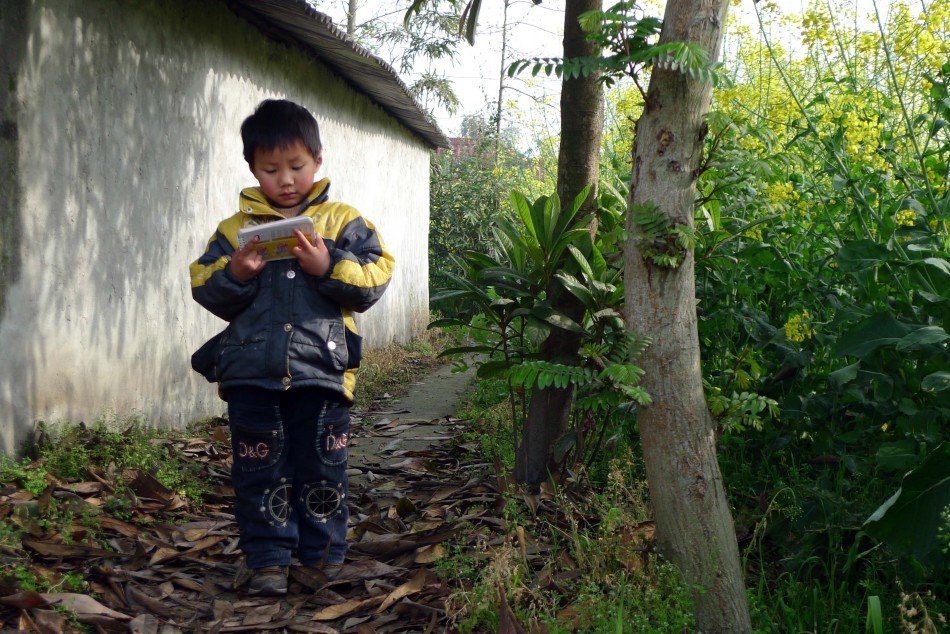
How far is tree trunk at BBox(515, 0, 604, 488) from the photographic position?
3.58 metres

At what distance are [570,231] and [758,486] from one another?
1280 millimetres

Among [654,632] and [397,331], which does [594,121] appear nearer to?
[654,632]

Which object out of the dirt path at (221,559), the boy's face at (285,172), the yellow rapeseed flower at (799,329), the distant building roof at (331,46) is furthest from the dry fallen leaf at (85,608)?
the distant building roof at (331,46)

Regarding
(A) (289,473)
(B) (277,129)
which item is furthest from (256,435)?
(B) (277,129)

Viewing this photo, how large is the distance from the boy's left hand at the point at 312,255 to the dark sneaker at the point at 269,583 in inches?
40.2

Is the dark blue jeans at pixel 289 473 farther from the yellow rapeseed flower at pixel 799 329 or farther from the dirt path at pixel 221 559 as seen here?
the yellow rapeseed flower at pixel 799 329

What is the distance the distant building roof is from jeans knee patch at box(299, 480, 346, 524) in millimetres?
3252

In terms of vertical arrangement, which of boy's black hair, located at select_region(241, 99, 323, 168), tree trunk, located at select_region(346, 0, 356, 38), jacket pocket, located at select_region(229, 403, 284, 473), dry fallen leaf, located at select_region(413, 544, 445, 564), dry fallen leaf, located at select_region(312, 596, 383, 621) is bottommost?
dry fallen leaf, located at select_region(312, 596, 383, 621)

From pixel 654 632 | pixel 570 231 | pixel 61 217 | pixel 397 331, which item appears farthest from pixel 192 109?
pixel 397 331

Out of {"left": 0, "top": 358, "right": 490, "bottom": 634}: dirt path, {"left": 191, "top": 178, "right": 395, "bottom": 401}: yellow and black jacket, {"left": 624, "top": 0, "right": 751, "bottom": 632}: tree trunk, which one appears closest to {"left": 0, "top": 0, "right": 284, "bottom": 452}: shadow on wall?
{"left": 0, "top": 358, "right": 490, "bottom": 634}: dirt path

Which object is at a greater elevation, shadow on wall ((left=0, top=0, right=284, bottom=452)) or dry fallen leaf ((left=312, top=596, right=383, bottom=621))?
shadow on wall ((left=0, top=0, right=284, bottom=452))

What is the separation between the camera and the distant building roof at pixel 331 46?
5547 millimetres

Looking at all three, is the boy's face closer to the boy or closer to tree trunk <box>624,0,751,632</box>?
the boy

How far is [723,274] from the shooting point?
354 cm
